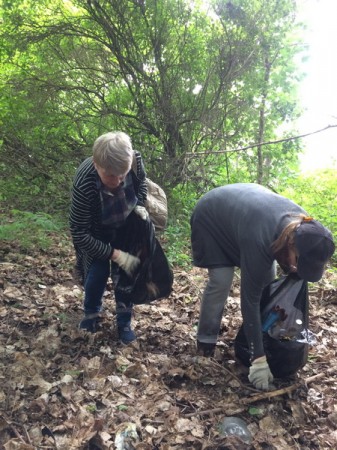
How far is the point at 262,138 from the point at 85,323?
18.3ft

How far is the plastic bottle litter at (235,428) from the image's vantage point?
2578mm

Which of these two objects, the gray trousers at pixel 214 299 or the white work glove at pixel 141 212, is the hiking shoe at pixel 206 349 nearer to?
the gray trousers at pixel 214 299

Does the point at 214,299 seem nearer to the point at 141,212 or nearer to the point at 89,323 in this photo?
the point at 141,212

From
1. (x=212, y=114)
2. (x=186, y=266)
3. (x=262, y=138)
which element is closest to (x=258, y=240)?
(x=186, y=266)

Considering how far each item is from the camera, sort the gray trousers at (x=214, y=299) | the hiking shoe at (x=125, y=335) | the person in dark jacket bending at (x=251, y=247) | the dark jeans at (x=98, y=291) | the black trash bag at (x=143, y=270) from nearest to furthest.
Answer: the person in dark jacket bending at (x=251, y=247) < the gray trousers at (x=214, y=299) < the black trash bag at (x=143, y=270) < the dark jeans at (x=98, y=291) < the hiking shoe at (x=125, y=335)

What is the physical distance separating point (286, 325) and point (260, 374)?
41 cm

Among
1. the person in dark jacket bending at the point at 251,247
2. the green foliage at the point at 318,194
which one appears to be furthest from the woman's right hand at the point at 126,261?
the green foliage at the point at 318,194

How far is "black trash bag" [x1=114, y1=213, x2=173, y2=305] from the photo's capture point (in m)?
3.22

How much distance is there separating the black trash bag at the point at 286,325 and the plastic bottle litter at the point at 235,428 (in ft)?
1.57

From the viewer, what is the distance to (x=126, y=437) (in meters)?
2.43

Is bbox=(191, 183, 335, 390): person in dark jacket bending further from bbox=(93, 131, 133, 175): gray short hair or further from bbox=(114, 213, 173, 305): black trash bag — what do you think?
bbox=(93, 131, 133, 175): gray short hair

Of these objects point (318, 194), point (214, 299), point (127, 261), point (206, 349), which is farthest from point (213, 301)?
point (318, 194)

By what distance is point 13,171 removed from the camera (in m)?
7.20

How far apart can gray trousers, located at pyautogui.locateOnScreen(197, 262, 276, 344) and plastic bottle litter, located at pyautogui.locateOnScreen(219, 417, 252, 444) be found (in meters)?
0.70
